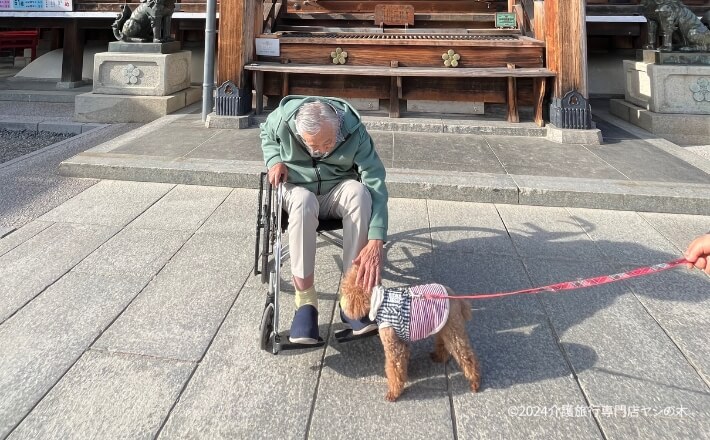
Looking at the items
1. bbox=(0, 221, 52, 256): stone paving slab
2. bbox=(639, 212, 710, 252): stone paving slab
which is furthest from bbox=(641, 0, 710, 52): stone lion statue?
bbox=(0, 221, 52, 256): stone paving slab

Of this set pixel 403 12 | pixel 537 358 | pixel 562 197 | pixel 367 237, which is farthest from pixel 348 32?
pixel 537 358

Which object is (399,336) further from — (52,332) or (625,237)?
(625,237)

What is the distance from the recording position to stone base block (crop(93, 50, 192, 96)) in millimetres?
7004

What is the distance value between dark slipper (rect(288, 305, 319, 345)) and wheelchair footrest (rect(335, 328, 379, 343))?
0.13 meters

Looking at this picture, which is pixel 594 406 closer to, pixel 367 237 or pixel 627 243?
pixel 367 237

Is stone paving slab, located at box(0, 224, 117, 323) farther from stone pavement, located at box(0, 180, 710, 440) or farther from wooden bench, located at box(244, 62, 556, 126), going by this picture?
wooden bench, located at box(244, 62, 556, 126)

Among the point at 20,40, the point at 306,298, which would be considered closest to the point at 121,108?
the point at 306,298

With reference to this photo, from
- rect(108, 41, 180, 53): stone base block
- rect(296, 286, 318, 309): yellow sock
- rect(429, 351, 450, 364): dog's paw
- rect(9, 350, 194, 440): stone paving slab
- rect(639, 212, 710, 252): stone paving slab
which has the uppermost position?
rect(108, 41, 180, 53): stone base block

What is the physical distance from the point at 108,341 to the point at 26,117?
739cm

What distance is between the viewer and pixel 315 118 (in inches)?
84.0

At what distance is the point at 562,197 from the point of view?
3984mm

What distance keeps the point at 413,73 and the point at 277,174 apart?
421 centimetres

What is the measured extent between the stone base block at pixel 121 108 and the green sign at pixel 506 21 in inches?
215

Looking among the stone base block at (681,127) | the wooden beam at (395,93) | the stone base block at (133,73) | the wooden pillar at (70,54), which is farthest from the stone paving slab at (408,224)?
the wooden pillar at (70,54)
